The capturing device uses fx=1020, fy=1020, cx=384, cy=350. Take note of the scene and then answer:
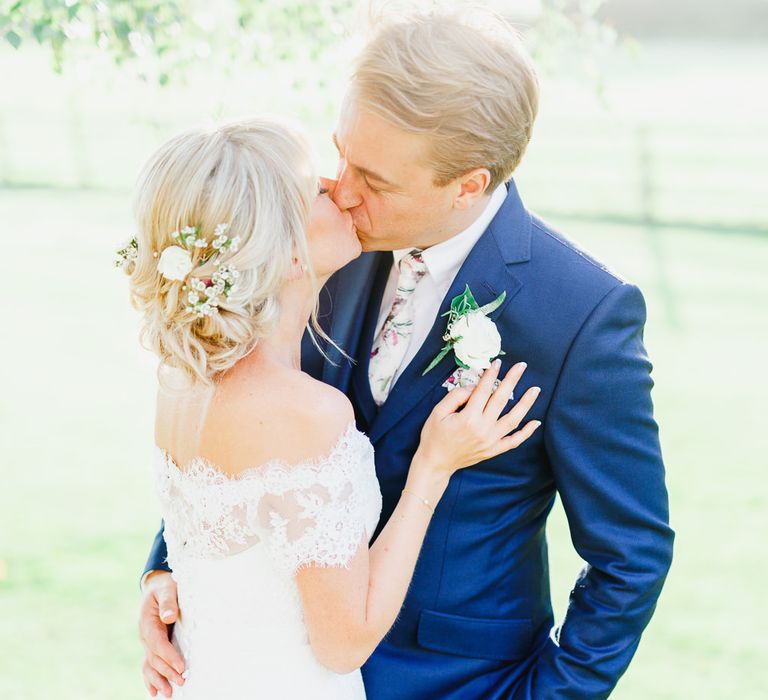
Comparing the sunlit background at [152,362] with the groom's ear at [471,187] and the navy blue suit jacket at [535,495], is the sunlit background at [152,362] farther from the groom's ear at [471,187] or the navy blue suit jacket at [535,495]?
the navy blue suit jacket at [535,495]

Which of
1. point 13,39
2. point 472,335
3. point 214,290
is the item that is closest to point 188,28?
point 13,39

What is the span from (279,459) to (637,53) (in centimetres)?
423

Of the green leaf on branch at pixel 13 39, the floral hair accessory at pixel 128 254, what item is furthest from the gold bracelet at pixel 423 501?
the green leaf on branch at pixel 13 39

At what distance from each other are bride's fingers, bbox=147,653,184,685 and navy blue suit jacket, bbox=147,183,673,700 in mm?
484

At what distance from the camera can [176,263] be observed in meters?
2.22

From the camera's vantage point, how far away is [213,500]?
7.55 feet

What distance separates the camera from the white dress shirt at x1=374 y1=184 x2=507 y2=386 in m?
2.66

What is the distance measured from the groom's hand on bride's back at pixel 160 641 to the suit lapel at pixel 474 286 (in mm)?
741

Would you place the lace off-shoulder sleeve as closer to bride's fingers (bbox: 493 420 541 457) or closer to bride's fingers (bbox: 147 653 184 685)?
bride's fingers (bbox: 493 420 541 457)

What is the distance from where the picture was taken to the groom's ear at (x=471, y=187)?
2535 mm

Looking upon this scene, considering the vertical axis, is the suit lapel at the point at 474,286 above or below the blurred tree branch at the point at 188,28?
below

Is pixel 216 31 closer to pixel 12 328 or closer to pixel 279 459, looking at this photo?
pixel 279 459

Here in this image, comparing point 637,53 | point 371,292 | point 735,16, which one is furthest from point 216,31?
point 735,16

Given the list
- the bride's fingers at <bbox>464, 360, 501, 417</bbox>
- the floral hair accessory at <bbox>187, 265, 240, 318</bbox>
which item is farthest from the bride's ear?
the bride's fingers at <bbox>464, 360, 501, 417</bbox>
